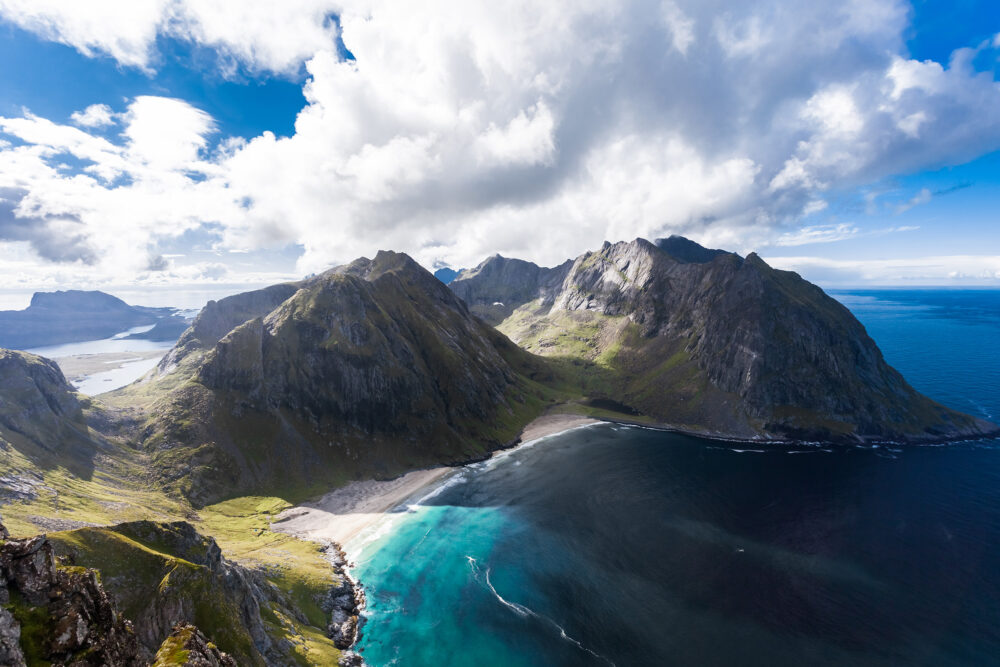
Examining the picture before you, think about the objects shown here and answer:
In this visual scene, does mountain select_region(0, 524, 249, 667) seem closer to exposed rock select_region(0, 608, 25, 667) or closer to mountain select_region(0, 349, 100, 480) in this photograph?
exposed rock select_region(0, 608, 25, 667)

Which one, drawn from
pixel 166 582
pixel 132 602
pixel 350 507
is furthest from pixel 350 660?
pixel 350 507

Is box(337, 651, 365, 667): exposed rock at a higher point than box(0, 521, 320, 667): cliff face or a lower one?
lower

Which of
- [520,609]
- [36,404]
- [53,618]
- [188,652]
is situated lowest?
[520,609]

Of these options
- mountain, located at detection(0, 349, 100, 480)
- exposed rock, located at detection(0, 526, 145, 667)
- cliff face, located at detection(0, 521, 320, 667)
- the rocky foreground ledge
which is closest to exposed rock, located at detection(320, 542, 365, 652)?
cliff face, located at detection(0, 521, 320, 667)

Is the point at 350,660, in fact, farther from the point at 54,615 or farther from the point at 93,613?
the point at 54,615

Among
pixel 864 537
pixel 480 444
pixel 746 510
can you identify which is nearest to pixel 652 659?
pixel 746 510

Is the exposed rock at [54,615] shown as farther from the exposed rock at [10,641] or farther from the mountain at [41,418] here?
the mountain at [41,418]

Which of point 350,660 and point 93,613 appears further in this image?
point 350,660
